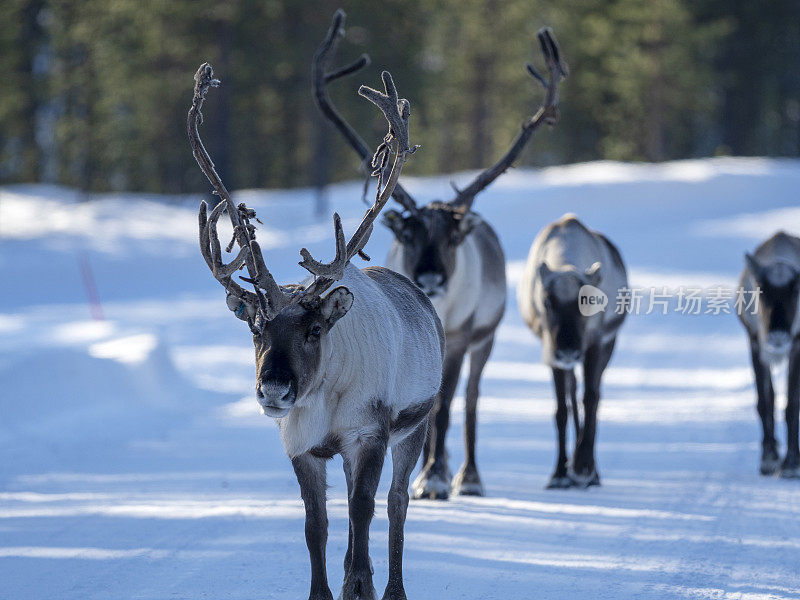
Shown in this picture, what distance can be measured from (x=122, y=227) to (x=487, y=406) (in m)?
18.0

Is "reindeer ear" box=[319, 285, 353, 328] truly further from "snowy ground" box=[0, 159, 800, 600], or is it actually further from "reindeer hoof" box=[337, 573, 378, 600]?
"snowy ground" box=[0, 159, 800, 600]

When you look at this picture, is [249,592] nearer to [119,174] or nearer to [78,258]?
[78,258]

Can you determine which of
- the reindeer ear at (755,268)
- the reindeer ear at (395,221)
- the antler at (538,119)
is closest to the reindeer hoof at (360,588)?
the reindeer ear at (395,221)

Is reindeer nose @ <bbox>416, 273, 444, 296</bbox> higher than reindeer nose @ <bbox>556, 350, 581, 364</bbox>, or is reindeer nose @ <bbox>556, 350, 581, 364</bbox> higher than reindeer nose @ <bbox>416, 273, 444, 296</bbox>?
reindeer nose @ <bbox>416, 273, 444, 296</bbox>

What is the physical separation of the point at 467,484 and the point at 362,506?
3.35 m

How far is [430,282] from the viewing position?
7832mm

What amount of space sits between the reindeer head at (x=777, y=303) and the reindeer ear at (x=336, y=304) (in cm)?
515

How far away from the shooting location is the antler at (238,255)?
15.2 ft

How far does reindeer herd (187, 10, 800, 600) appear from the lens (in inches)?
185

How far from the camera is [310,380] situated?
4.58m

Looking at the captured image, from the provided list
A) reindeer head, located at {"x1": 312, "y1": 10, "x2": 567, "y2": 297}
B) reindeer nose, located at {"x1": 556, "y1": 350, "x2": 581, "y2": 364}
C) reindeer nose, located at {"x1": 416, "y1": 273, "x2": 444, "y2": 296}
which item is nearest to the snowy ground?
reindeer nose, located at {"x1": 556, "y1": 350, "x2": 581, "y2": 364}

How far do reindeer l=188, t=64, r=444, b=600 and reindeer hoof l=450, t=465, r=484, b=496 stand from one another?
2.69 m

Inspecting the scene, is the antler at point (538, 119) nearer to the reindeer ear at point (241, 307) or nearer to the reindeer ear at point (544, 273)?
the reindeer ear at point (544, 273)

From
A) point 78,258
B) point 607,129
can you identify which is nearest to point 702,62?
point 607,129
